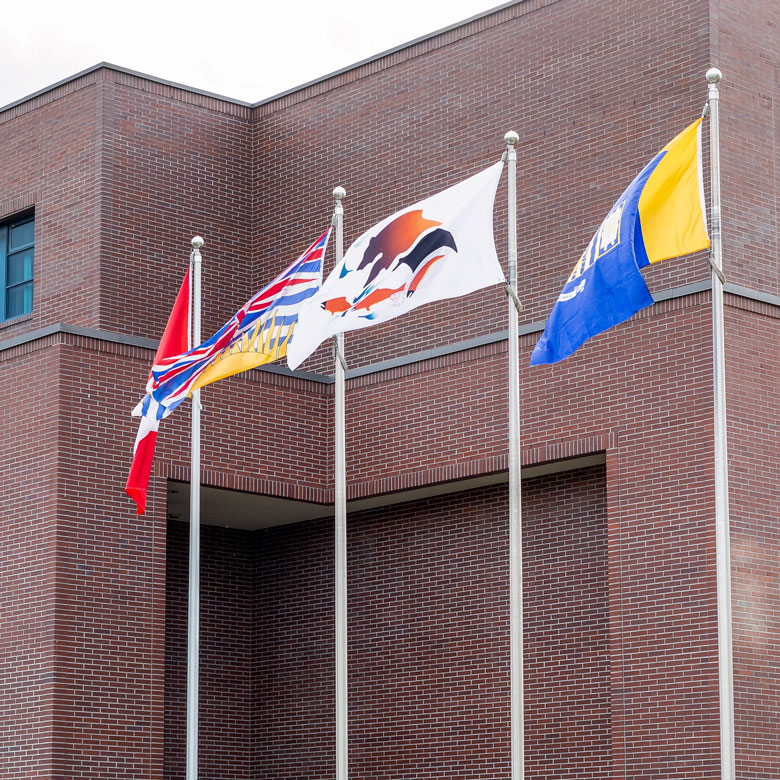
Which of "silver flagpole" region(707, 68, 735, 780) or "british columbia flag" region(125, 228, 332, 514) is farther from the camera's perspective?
"british columbia flag" region(125, 228, 332, 514)

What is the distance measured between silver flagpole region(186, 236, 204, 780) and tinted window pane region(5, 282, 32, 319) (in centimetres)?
575

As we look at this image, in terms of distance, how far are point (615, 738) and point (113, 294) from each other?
931 cm

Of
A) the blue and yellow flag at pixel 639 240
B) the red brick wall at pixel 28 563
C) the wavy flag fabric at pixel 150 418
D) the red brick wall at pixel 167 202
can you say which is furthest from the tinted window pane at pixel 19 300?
the blue and yellow flag at pixel 639 240

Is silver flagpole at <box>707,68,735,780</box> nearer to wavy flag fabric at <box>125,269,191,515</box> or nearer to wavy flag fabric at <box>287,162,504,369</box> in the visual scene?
wavy flag fabric at <box>287,162,504,369</box>

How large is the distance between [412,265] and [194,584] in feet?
16.1

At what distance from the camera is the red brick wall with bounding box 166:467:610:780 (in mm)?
19875

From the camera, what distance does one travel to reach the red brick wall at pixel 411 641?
65.2 ft

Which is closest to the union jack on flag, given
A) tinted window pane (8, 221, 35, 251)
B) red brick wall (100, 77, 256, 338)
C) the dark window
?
red brick wall (100, 77, 256, 338)

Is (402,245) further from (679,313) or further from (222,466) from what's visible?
(222,466)

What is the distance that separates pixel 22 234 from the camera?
962 inches

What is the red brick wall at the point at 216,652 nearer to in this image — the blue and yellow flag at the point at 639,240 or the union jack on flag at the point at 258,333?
the union jack on flag at the point at 258,333

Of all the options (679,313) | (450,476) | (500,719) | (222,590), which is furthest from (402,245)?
(222,590)

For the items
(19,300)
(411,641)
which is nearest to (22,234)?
(19,300)

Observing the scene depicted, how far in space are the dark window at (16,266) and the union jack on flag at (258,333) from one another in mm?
7983
